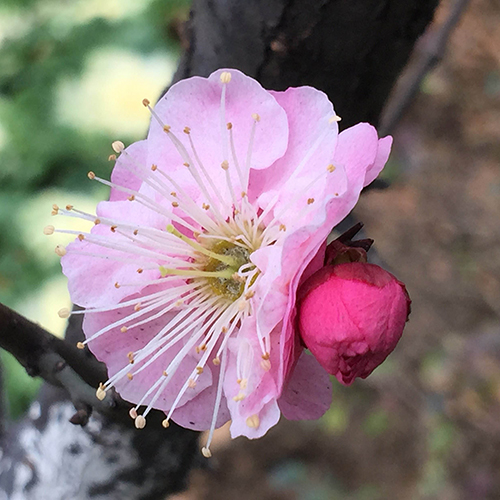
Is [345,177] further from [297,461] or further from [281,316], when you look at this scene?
[297,461]

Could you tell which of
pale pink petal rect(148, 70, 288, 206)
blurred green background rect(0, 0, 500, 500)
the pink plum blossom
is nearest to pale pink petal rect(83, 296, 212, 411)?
the pink plum blossom

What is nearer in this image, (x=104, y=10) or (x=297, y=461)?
(x=297, y=461)

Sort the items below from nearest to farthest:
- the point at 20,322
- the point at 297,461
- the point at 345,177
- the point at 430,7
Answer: the point at 345,177 → the point at 20,322 → the point at 430,7 → the point at 297,461

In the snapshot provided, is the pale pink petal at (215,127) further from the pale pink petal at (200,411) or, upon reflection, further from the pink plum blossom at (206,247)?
the pale pink petal at (200,411)

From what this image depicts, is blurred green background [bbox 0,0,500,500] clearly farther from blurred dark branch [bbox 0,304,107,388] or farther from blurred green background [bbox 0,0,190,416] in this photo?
blurred dark branch [bbox 0,304,107,388]

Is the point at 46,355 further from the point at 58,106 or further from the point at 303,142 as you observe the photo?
the point at 58,106

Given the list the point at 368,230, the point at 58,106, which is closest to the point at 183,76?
the point at 58,106

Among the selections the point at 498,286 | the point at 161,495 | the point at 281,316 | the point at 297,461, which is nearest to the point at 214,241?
the point at 281,316
